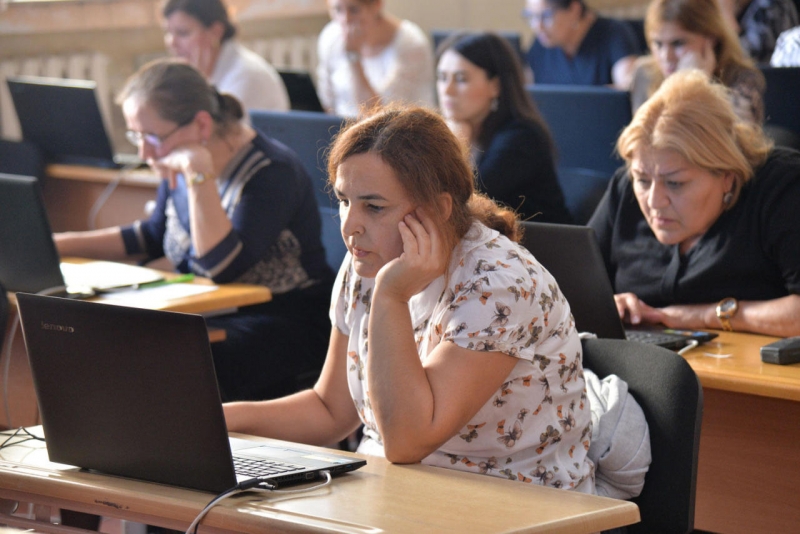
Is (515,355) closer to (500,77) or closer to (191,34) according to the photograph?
(500,77)

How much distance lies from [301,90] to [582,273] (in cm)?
261

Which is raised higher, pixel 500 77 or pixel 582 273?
pixel 500 77

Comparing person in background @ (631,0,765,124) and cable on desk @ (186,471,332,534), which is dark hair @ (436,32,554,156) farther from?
cable on desk @ (186,471,332,534)

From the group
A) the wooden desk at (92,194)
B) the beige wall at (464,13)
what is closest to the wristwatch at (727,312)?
the wooden desk at (92,194)

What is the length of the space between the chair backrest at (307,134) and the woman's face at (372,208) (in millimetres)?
1575

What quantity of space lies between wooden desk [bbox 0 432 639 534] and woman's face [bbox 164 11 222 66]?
114 inches

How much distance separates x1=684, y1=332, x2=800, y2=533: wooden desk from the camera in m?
1.90

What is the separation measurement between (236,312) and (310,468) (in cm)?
142

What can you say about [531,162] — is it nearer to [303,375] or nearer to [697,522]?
[303,375]

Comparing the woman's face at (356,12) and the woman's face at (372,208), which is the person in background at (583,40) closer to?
the woman's face at (356,12)

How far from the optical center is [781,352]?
6.24 feet

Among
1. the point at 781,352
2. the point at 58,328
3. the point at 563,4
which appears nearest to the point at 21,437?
the point at 58,328

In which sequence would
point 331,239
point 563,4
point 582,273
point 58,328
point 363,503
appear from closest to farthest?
point 363,503, point 58,328, point 582,273, point 331,239, point 563,4

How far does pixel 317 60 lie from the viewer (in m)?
6.36
